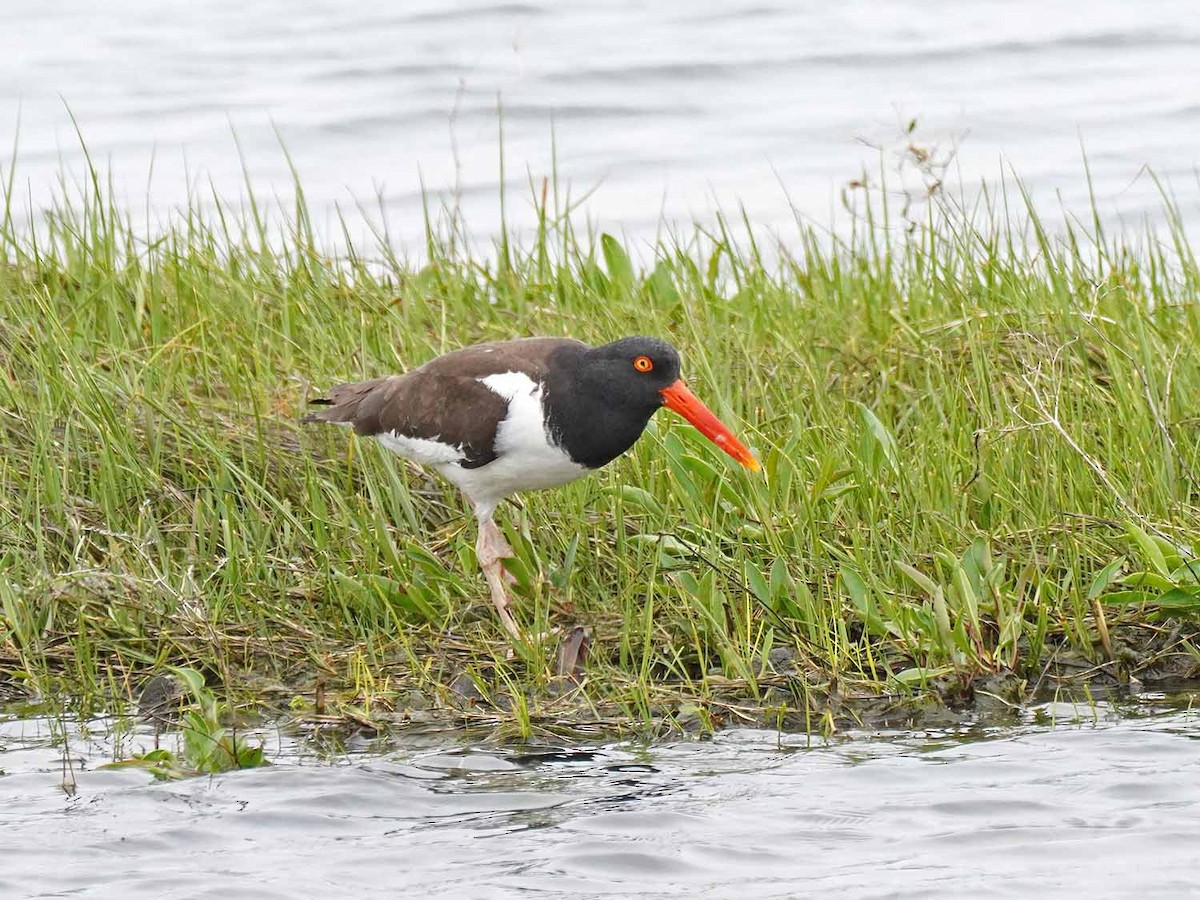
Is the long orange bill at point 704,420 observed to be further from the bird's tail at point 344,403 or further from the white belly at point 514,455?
the bird's tail at point 344,403

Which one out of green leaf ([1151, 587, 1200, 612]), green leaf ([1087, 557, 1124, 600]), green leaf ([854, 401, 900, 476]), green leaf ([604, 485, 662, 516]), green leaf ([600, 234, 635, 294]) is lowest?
green leaf ([1151, 587, 1200, 612])

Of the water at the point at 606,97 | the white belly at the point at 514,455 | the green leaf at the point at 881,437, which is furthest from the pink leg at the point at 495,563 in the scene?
the water at the point at 606,97

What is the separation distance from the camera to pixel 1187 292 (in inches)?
299

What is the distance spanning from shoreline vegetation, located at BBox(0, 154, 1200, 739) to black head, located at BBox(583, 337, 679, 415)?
34 cm

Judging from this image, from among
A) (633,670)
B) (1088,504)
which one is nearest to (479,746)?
(633,670)

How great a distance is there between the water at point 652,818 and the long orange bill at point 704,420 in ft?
3.47

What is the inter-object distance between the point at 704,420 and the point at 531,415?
1.85ft

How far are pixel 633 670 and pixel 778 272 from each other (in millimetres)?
3137

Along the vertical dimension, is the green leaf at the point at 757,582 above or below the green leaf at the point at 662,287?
below

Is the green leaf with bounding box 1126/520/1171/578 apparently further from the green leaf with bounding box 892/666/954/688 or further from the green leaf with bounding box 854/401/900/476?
the green leaf with bounding box 854/401/900/476

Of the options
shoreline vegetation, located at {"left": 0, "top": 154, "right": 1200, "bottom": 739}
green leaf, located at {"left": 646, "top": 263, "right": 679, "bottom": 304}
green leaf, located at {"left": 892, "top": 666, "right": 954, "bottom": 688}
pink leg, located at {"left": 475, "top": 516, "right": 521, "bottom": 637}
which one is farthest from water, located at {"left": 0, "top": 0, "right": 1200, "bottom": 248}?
green leaf, located at {"left": 892, "top": 666, "right": 954, "bottom": 688}

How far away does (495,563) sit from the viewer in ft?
19.2

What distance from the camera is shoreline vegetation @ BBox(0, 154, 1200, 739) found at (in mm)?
5402

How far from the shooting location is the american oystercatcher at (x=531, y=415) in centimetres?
578
